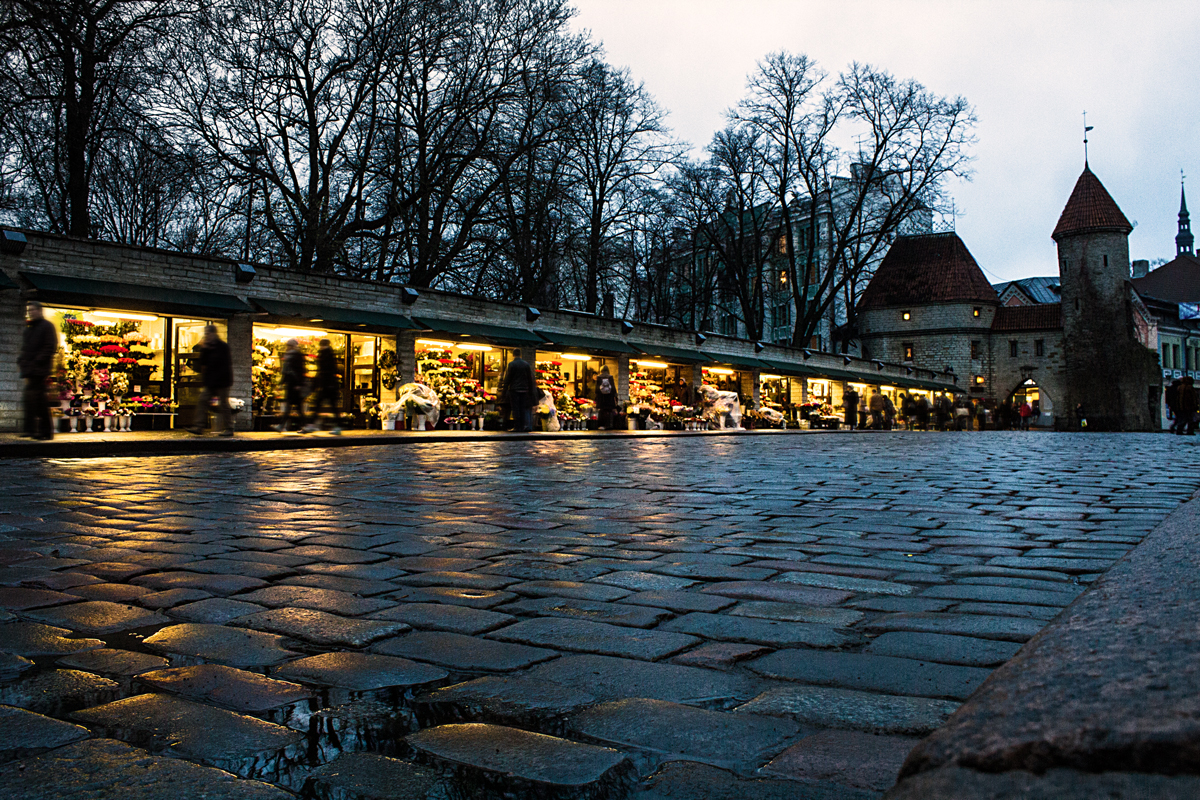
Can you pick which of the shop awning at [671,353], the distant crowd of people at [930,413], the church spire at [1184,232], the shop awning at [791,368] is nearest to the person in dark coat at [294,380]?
the shop awning at [671,353]

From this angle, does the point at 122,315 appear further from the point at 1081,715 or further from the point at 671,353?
the point at 1081,715

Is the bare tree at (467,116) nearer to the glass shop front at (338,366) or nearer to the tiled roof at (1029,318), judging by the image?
the glass shop front at (338,366)

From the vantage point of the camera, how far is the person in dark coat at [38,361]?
44.0ft

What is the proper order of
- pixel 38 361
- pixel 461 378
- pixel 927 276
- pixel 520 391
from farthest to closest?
1. pixel 927 276
2. pixel 461 378
3. pixel 520 391
4. pixel 38 361

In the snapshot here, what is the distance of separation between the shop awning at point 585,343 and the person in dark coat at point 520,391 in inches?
228

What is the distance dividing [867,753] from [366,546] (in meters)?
3.48

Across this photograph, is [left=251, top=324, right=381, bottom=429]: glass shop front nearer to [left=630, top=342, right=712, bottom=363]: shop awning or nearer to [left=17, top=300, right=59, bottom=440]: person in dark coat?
[left=17, top=300, right=59, bottom=440]: person in dark coat

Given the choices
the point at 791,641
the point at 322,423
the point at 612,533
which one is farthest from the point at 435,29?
the point at 791,641

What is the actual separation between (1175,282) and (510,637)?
94620mm

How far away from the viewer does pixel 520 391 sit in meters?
21.5

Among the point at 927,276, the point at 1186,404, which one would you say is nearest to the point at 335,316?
the point at 1186,404

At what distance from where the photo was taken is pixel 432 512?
647 cm

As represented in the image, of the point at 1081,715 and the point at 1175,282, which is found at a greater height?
the point at 1175,282

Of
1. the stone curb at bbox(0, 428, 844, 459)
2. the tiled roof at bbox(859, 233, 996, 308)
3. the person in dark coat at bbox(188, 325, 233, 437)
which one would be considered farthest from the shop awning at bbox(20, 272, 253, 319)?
the tiled roof at bbox(859, 233, 996, 308)
